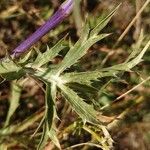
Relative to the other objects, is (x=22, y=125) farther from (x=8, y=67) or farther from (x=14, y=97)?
(x=8, y=67)

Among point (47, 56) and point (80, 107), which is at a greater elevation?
point (47, 56)

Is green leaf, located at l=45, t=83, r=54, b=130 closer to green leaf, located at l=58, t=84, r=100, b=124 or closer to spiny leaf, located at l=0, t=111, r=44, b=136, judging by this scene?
green leaf, located at l=58, t=84, r=100, b=124

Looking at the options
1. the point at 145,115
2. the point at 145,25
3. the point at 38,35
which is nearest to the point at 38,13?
the point at 145,25

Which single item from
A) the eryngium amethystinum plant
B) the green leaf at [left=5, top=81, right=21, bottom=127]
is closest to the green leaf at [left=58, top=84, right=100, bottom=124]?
the eryngium amethystinum plant

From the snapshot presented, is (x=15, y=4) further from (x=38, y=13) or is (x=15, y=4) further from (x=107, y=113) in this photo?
(x=107, y=113)

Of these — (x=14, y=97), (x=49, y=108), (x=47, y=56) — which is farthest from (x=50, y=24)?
(x=14, y=97)


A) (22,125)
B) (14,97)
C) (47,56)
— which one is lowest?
(22,125)

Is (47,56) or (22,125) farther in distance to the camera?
(22,125)

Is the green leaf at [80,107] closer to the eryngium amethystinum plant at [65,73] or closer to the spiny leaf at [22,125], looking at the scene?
the eryngium amethystinum plant at [65,73]

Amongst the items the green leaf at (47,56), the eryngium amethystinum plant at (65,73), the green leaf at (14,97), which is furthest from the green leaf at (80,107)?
the green leaf at (14,97)
